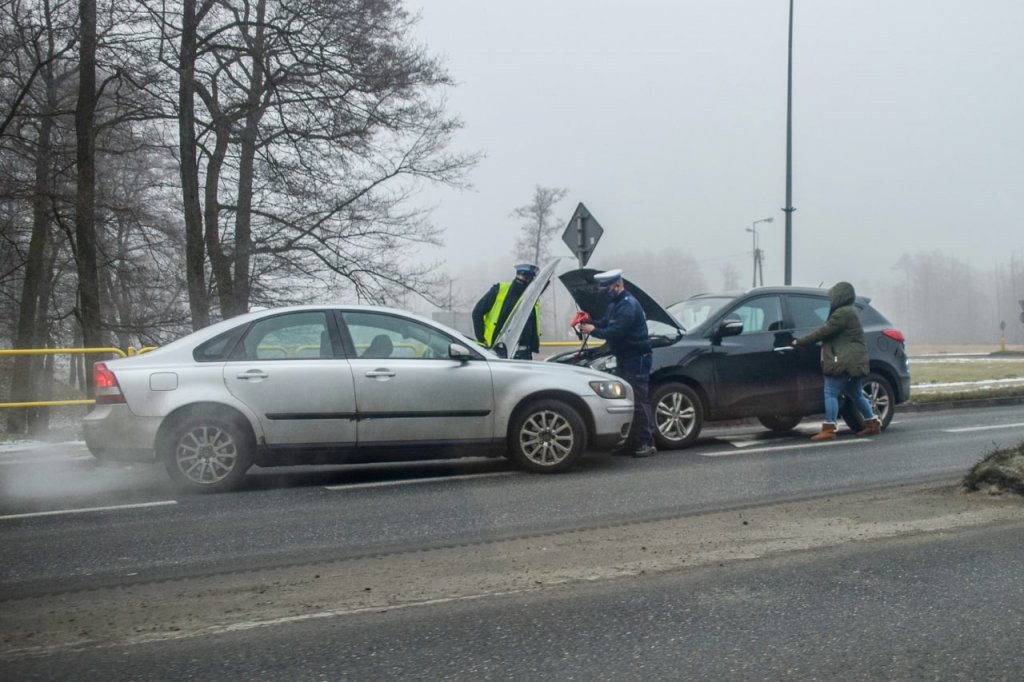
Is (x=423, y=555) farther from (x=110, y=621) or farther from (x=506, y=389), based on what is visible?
(x=506, y=389)

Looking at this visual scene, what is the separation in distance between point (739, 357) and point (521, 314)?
2508mm

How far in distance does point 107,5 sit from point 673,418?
1153 cm

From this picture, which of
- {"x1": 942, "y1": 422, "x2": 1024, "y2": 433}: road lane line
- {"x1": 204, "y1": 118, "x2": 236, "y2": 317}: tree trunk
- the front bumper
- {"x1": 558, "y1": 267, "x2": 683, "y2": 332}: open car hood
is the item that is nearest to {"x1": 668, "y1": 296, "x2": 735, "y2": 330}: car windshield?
{"x1": 558, "y1": 267, "x2": 683, "y2": 332}: open car hood

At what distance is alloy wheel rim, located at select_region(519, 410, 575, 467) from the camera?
8680 mm

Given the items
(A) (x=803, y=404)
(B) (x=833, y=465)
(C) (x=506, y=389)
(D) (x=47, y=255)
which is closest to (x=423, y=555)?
(C) (x=506, y=389)

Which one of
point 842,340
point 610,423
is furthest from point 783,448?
point 610,423

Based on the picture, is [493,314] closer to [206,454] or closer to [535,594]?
[206,454]

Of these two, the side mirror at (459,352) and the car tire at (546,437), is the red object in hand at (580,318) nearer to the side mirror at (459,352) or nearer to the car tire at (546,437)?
the car tire at (546,437)

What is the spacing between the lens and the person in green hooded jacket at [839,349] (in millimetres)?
10766

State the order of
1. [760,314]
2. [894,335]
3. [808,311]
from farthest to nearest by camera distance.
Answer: [894,335] → [808,311] → [760,314]

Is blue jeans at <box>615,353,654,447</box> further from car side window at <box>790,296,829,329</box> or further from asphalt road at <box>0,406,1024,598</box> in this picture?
car side window at <box>790,296,829,329</box>

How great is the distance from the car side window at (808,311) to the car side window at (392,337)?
4.72 metres

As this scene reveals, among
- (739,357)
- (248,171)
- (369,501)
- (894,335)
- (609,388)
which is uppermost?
(248,171)

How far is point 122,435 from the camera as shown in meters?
7.80
